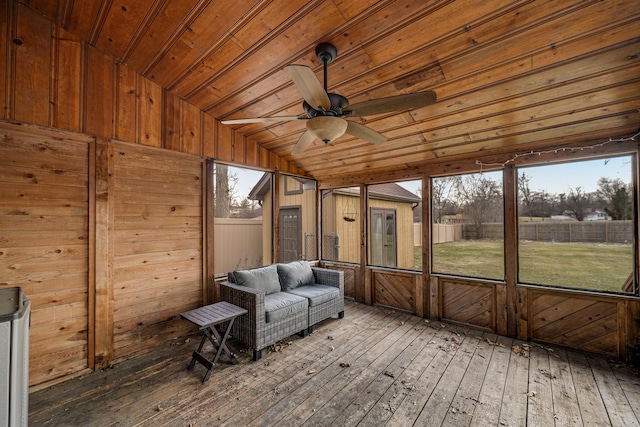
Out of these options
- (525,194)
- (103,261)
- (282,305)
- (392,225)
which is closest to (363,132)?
(282,305)

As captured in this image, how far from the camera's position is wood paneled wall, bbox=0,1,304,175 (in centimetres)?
242

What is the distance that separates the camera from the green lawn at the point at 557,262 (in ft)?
11.7

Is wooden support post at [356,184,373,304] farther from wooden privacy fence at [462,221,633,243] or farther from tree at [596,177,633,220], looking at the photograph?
tree at [596,177,633,220]

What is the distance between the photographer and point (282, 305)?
10.9ft

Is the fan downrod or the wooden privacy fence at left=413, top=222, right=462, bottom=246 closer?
the fan downrod

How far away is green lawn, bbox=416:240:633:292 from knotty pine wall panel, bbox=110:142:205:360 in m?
3.73

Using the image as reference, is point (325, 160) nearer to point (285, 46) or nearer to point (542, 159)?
point (285, 46)

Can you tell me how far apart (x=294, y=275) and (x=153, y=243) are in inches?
75.1

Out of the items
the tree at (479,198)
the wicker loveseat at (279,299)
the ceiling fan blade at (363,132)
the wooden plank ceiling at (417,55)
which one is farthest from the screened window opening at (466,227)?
the ceiling fan blade at (363,132)

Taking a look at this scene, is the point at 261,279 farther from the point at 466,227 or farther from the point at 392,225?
the point at 392,225

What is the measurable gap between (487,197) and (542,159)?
132cm

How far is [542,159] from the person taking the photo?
11.3 feet

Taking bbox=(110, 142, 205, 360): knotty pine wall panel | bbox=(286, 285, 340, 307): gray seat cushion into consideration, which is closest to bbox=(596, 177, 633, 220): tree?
bbox=(286, 285, 340, 307): gray seat cushion

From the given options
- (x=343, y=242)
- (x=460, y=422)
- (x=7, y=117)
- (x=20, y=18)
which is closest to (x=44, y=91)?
(x=7, y=117)
